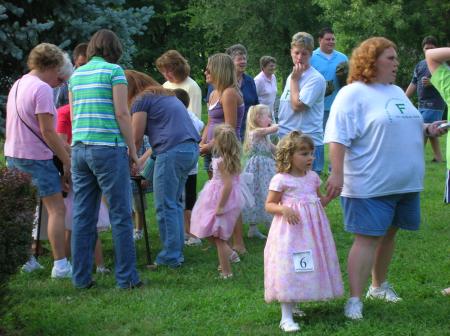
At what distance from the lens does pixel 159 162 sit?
7059 mm

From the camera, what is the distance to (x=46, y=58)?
22.3 ft

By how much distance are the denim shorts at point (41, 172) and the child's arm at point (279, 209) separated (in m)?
2.41

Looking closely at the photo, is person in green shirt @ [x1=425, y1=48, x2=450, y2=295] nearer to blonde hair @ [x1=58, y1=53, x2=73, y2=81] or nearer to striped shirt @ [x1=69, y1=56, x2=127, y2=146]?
striped shirt @ [x1=69, y1=56, x2=127, y2=146]

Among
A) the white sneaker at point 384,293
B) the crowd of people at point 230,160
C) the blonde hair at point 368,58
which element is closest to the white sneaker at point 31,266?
the crowd of people at point 230,160

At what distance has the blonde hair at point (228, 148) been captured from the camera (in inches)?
269

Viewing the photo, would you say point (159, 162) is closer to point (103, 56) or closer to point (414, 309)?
point (103, 56)

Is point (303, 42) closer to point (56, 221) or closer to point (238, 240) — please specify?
point (238, 240)

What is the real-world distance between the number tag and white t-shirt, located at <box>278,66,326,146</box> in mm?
3250

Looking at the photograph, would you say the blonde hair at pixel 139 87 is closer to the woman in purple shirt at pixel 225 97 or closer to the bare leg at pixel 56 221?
the woman in purple shirt at pixel 225 97

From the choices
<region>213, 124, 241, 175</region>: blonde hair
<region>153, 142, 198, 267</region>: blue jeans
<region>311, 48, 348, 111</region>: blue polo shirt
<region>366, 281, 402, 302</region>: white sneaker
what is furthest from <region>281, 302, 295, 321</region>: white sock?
<region>311, 48, 348, 111</region>: blue polo shirt

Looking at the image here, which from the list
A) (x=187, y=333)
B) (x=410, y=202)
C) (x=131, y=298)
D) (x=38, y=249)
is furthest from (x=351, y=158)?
(x=38, y=249)

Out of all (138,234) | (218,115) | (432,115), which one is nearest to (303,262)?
(218,115)

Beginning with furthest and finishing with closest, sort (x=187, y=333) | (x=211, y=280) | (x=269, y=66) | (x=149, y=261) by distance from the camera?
1. (x=269, y=66)
2. (x=149, y=261)
3. (x=211, y=280)
4. (x=187, y=333)

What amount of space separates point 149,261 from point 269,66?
5.96 m
